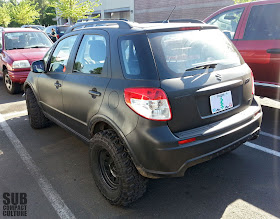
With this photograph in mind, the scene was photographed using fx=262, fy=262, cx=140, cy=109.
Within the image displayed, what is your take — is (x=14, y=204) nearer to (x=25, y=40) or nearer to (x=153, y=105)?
(x=153, y=105)

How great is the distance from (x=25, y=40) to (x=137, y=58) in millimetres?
6880

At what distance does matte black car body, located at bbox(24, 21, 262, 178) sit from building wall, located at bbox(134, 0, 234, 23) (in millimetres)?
20919

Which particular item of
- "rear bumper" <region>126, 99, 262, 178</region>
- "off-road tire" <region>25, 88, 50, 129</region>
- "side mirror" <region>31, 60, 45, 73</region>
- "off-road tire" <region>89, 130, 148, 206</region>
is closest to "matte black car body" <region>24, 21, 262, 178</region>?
"rear bumper" <region>126, 99, 262, 178</region>

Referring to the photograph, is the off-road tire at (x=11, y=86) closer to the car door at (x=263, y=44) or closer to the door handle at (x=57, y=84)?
the door handle at (x=57, y=84)

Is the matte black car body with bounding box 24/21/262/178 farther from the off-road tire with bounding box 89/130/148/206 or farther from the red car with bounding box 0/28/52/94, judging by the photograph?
the red car with bounding box 0/28/52/94

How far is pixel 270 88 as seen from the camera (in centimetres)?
431

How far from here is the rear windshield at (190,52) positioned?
93.5 inches

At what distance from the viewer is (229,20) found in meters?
5.12

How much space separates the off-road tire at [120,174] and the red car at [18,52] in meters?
5.29

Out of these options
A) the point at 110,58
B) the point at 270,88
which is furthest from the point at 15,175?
the point at 270,88

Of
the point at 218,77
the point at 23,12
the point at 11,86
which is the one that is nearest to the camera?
the point at 218,77

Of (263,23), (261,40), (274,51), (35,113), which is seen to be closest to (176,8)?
(263,23)

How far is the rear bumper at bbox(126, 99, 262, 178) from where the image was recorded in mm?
Result: 2221

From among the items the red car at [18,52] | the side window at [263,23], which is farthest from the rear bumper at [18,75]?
the side window at [263,23]
